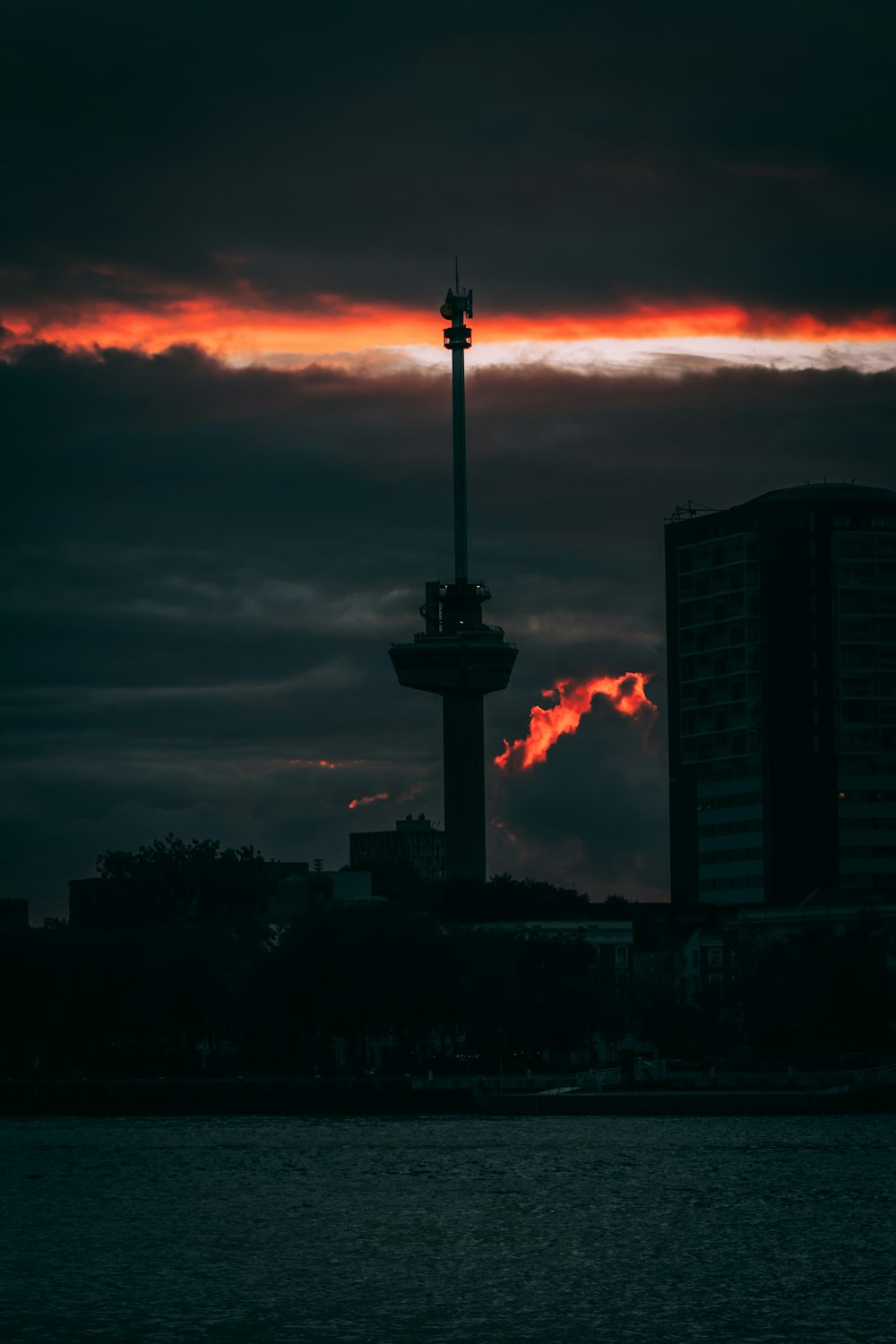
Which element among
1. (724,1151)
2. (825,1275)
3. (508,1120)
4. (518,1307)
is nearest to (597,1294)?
(518,1307)

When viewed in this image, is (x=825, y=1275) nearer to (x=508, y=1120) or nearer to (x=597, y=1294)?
(x=597, y=1294)

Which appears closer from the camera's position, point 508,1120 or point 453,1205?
point 453,1205

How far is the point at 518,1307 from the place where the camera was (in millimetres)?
85625

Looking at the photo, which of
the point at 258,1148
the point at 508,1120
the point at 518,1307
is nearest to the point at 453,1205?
the point at 518,1307

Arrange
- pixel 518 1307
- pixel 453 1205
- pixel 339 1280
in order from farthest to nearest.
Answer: pixel 453 1205
pixel 339 1280
pixel 518 1307

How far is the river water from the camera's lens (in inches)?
3258

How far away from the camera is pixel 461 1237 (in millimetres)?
107562

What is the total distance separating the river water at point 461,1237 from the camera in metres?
82.8

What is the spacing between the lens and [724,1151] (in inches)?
6068

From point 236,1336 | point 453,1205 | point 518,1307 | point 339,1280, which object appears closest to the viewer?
point 236,1336

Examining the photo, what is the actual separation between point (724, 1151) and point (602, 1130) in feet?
71.7

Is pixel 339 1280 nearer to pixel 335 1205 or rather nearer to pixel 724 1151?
pixel 335 1205

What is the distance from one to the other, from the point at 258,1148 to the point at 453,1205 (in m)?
48.2

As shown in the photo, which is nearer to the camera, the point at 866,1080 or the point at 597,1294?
the point at 597,1294
